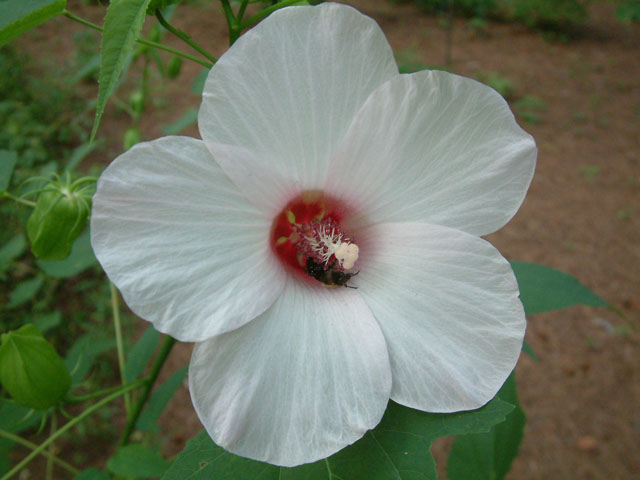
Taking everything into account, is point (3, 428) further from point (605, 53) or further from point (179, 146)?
point (605, 53)

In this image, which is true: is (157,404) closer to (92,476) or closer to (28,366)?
(92,476)

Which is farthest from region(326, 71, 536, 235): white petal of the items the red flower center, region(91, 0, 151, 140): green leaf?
region(91, 0, 151, 140): green leaf

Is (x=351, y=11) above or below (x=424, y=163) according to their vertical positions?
above

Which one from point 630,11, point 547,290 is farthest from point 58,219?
point 630,11

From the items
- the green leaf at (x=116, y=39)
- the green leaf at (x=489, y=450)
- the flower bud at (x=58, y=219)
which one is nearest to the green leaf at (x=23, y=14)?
the green leaf at (x=116, y=39)

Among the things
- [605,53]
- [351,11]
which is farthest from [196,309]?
[605,53]

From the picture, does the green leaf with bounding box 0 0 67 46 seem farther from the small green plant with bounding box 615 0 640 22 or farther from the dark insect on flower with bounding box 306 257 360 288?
the small green plant with bounding box 615 0 640 22
